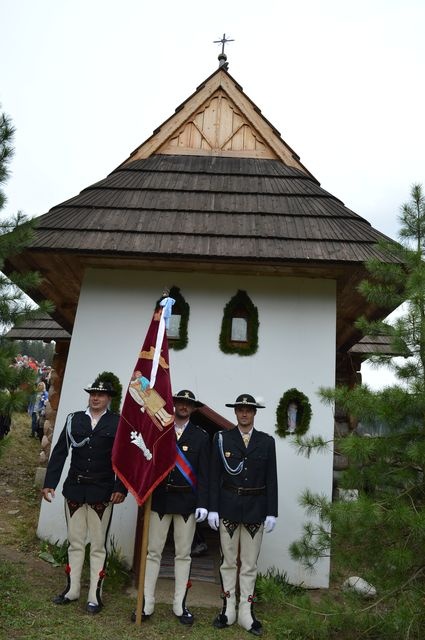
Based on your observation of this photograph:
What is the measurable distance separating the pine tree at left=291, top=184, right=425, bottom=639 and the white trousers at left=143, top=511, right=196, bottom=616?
3.44 feet

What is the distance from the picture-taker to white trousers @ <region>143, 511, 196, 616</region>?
512 centimetres

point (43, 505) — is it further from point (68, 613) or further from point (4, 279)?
point (4, 279)

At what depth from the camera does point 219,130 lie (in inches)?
366

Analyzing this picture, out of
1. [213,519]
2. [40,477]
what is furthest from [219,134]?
[40,477]

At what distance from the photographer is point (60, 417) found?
7.29 meters

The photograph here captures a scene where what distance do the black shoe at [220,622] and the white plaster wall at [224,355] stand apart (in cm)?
173

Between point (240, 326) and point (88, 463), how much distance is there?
299cm

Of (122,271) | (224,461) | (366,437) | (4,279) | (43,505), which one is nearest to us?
(366,437)

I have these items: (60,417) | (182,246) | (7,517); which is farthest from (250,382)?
(7,517)

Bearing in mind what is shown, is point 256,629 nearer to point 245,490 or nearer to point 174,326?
point 245,490

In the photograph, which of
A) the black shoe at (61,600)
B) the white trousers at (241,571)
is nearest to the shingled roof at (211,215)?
the white trousers at (241,571)

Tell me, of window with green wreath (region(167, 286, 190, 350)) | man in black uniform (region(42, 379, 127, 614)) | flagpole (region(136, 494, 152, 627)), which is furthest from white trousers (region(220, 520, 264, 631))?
window with green wreath (region(167, 286, 190, 350))

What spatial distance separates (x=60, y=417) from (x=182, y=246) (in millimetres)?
2717

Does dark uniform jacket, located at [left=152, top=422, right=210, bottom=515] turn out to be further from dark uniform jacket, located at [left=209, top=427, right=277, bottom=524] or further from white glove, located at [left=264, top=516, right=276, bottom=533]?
white glove, located at [left=264, top=516, right=276, bottom=533]
